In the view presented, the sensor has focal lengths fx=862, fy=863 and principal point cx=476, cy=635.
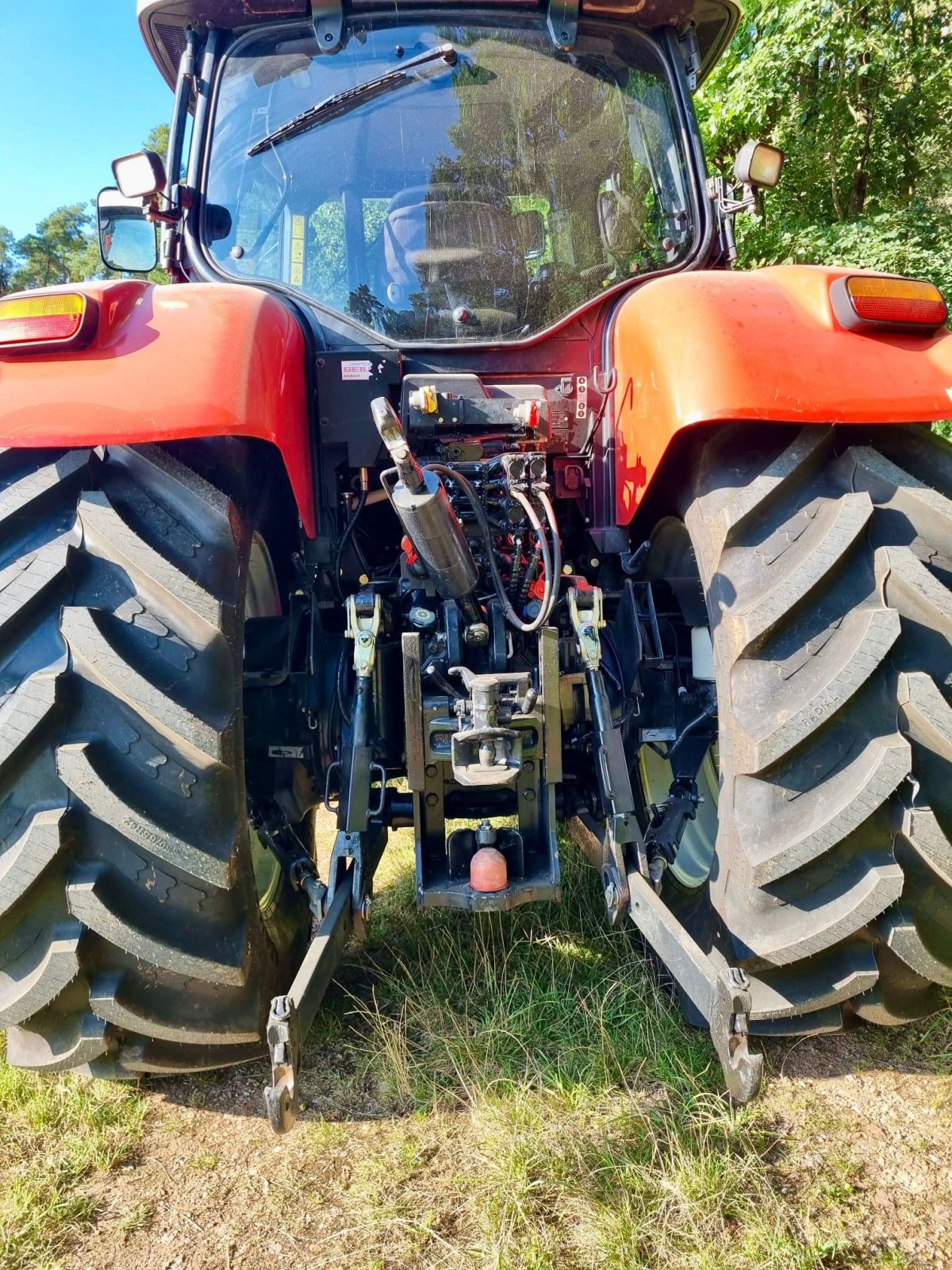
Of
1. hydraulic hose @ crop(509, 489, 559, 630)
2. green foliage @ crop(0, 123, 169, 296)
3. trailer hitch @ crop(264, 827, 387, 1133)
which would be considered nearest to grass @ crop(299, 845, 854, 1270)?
trailer hitch @ crop(264, 827, 387, 1133)

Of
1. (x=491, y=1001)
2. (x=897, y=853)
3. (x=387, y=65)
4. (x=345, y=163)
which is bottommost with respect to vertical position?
(x=491, y=1001)

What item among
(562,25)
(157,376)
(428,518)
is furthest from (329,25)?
(428,518)

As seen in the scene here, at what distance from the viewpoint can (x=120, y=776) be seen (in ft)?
5.23

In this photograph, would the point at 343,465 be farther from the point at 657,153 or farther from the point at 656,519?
the point at 657,153

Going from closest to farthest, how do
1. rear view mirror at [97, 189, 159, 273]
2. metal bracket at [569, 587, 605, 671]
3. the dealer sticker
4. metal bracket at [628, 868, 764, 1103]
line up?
metal bracket at [628, 868, 764, 1103], metal bracket at [569, 587, 605, 671], the dealer sticker, rear view mirror at [97, 189, 159, 273]

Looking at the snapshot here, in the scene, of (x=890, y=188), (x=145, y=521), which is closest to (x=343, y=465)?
(x=145, y=521)

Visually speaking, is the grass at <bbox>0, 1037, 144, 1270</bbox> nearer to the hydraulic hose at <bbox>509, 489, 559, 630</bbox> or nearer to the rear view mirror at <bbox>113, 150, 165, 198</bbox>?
the hydraulic hose at <bbox>509, 489, 559, 630</bbox>

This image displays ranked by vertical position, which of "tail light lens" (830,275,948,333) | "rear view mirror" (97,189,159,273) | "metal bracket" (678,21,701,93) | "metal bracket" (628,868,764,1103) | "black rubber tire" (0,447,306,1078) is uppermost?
"metal bracket" (678,21,701,93)

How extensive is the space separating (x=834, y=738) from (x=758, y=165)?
1.95m

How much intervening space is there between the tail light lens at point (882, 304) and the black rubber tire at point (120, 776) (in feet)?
4.56

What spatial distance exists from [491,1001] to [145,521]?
4.78ft

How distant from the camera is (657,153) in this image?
8.70ft

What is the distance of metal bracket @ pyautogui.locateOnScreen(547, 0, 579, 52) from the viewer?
96.8 inches

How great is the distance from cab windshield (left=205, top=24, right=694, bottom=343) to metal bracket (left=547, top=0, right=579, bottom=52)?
0.10ft
